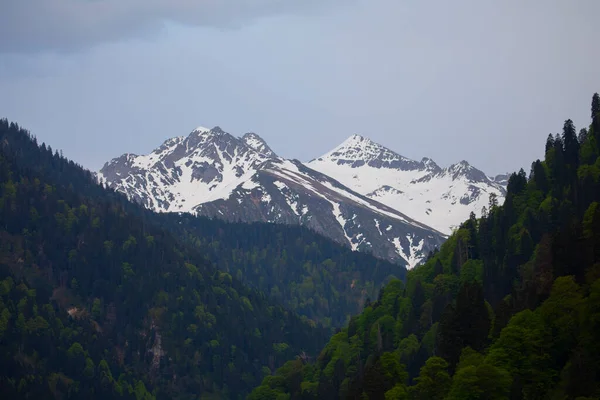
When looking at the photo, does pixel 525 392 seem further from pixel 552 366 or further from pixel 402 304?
pixel 402 304

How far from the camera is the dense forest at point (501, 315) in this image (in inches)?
3962

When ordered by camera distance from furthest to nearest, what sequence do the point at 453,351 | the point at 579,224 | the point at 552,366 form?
the point at 579,224 < the point at 453,351 < the point at 552,366

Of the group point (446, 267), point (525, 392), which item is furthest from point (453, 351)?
point (446, 267)

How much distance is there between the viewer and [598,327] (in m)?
93.6

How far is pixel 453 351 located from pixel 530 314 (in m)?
14.6

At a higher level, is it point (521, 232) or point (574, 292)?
point (521, 232)

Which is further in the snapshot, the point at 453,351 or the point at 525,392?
the point at 453,351

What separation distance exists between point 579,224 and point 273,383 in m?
68.0

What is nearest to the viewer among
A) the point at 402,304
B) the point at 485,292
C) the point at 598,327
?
the point at 598,327

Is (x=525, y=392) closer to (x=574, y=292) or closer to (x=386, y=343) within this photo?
(x=574, y=292)

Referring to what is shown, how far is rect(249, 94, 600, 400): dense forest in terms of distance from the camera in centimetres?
10062

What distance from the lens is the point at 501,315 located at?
4656 inches

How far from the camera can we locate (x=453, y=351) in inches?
4702

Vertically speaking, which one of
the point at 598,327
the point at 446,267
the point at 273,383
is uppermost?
the point at 446,267
